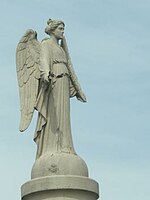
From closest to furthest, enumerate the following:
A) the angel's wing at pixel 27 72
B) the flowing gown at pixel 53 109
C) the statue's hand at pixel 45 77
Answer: the statue's hand at pixel 45 77
the flowing gown at pixel 53 109
the angel's wing at pixel 27 72

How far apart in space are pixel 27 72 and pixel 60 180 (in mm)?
2616

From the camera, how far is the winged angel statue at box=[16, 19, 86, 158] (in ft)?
51.5

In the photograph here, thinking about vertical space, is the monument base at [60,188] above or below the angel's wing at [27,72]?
below

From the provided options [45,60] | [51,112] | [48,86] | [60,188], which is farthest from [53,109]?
[60,188]

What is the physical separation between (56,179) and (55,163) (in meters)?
0.39

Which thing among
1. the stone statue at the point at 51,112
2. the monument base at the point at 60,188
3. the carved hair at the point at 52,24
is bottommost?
the monument base at the point at 60,188

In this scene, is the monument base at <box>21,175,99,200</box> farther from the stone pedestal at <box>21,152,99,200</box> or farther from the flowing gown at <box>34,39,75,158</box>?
the flowing gown at <box>34,39,75,158</box>

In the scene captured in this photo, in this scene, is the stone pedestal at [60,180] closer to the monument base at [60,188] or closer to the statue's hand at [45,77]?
the monument base at [60,188]

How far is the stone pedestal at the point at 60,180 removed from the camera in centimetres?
1487

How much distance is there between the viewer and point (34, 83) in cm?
1605

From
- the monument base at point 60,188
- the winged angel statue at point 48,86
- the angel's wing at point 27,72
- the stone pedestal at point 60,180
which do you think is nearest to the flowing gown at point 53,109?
the winged angel statue at point 48,86

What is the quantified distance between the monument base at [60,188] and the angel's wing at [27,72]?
1.37m

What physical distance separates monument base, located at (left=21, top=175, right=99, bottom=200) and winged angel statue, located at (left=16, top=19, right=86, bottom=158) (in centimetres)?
76

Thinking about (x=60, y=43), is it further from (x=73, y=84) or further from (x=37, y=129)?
(x=37, y=129)
